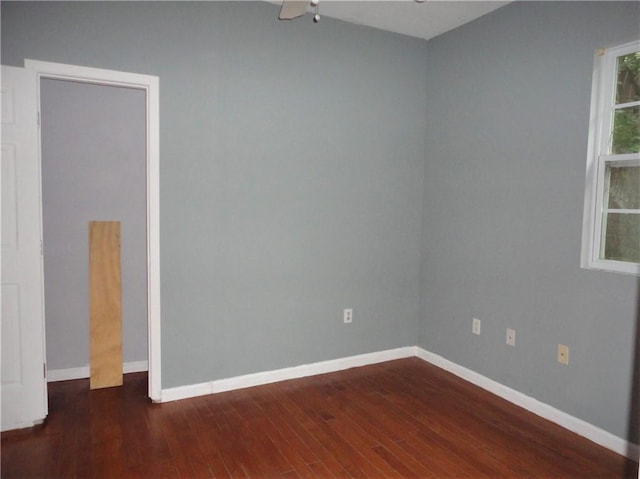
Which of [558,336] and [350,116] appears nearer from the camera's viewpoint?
[558,336]

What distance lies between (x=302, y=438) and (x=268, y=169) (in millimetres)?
1869

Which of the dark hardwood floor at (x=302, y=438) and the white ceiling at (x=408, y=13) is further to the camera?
the white ceiling at (x=408, y=13)

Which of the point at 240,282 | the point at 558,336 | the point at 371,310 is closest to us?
the point at 558,336

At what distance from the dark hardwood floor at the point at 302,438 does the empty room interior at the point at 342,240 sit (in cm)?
2

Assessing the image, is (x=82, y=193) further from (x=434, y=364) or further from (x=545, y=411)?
(x=545, y=411)

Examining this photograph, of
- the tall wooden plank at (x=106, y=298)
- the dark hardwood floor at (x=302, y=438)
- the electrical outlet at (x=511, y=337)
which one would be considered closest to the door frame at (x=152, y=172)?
the dark hardwood floor at (x=302, y=438)

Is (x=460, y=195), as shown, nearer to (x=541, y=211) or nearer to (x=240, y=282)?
(x=541, y=211)

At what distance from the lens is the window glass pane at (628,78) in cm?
247

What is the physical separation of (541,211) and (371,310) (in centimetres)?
159

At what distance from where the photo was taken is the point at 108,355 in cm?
338

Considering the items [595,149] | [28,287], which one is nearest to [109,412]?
[28,287]

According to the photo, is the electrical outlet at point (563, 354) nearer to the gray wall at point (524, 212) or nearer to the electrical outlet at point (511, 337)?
the gray wall at point (524, 212)

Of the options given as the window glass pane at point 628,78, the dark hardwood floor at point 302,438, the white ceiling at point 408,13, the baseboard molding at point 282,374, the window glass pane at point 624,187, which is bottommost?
the dark hardwood floor at point 302,438

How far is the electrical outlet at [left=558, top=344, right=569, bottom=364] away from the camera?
274 centimetres
